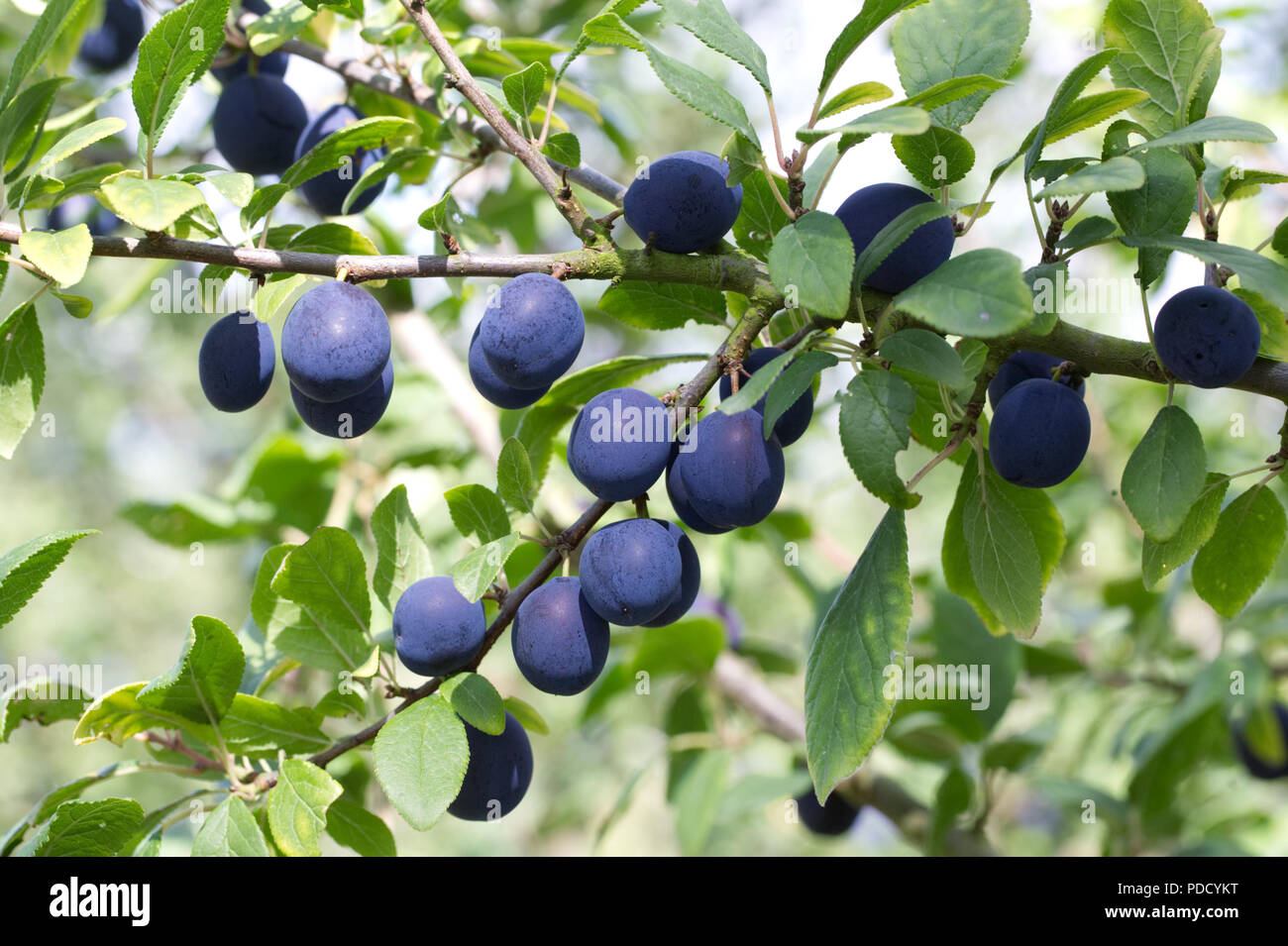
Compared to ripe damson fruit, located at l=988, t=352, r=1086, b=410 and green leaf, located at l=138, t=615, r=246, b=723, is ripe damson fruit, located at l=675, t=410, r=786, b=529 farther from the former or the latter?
green leaf, located at l=138, t=615, r=246, b=723

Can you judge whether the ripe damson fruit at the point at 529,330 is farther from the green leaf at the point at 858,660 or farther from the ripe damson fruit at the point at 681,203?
the green leaf at the point at 858,660

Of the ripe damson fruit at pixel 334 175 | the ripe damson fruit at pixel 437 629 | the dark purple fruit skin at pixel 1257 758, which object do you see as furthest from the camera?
the dark purple fruit skin at pixel 1257 758

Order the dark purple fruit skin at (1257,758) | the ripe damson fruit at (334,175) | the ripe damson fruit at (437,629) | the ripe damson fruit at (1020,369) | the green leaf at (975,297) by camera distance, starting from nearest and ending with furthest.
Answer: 1. the green leaf at (975,297)
2. the ripe damson fruit at (437,629)
3. the ripe damson fruit at (1020,369)
4. the ripe damson fruit at (334,175)
5. the dark purple fruit skin at (1257,758)

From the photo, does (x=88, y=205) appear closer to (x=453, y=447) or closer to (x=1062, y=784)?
(x=453, y=447)

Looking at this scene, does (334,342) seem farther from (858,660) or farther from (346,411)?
(858,660)

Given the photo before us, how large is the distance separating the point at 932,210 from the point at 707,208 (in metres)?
0.21

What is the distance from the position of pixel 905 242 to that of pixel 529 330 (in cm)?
36

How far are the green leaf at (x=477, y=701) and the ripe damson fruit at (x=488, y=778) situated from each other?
0.06 metres

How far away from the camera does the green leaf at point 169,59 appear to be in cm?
95

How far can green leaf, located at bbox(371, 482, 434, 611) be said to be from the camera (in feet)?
3.70

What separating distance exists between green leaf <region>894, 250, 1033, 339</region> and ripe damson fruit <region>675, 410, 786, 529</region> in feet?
0.59

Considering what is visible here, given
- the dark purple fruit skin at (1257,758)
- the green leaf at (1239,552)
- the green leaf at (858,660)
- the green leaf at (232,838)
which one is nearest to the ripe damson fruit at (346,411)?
the green leaf at (232,838)

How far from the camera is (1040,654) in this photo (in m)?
2.08
